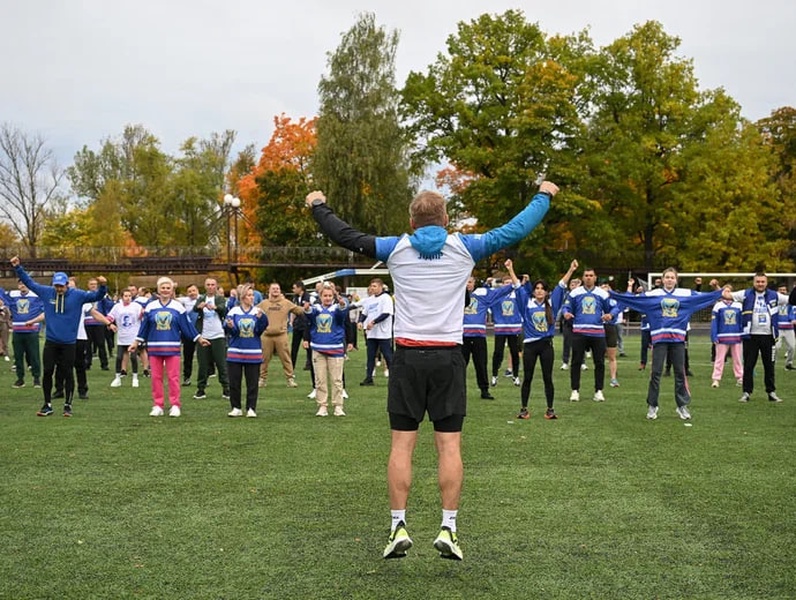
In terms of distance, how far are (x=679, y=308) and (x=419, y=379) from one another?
8.37 metres

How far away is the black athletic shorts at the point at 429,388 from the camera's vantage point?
5.94 metres

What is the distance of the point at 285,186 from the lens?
204ft

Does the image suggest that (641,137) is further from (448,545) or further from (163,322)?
(448,545)

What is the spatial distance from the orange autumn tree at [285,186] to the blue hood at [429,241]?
177 ft

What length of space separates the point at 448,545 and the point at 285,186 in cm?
5754

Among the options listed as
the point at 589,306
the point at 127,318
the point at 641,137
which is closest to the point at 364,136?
the point at 641,137

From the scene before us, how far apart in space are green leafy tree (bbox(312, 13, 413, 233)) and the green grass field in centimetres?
4067

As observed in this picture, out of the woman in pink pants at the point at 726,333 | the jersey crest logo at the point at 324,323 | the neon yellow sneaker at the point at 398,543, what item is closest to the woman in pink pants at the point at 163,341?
the jersey crest logo at the point at 324,323

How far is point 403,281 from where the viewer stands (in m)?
6.12

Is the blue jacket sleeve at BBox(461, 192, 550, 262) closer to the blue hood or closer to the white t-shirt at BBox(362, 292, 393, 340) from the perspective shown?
the blue hood

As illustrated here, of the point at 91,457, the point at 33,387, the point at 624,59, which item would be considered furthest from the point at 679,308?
the point at 624,59

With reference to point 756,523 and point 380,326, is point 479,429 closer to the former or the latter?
point 756,523

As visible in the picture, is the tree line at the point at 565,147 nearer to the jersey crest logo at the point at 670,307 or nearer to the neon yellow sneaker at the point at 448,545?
the jersey crest logo at the point at 670,307

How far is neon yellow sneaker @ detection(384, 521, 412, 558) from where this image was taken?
5.90 meters
